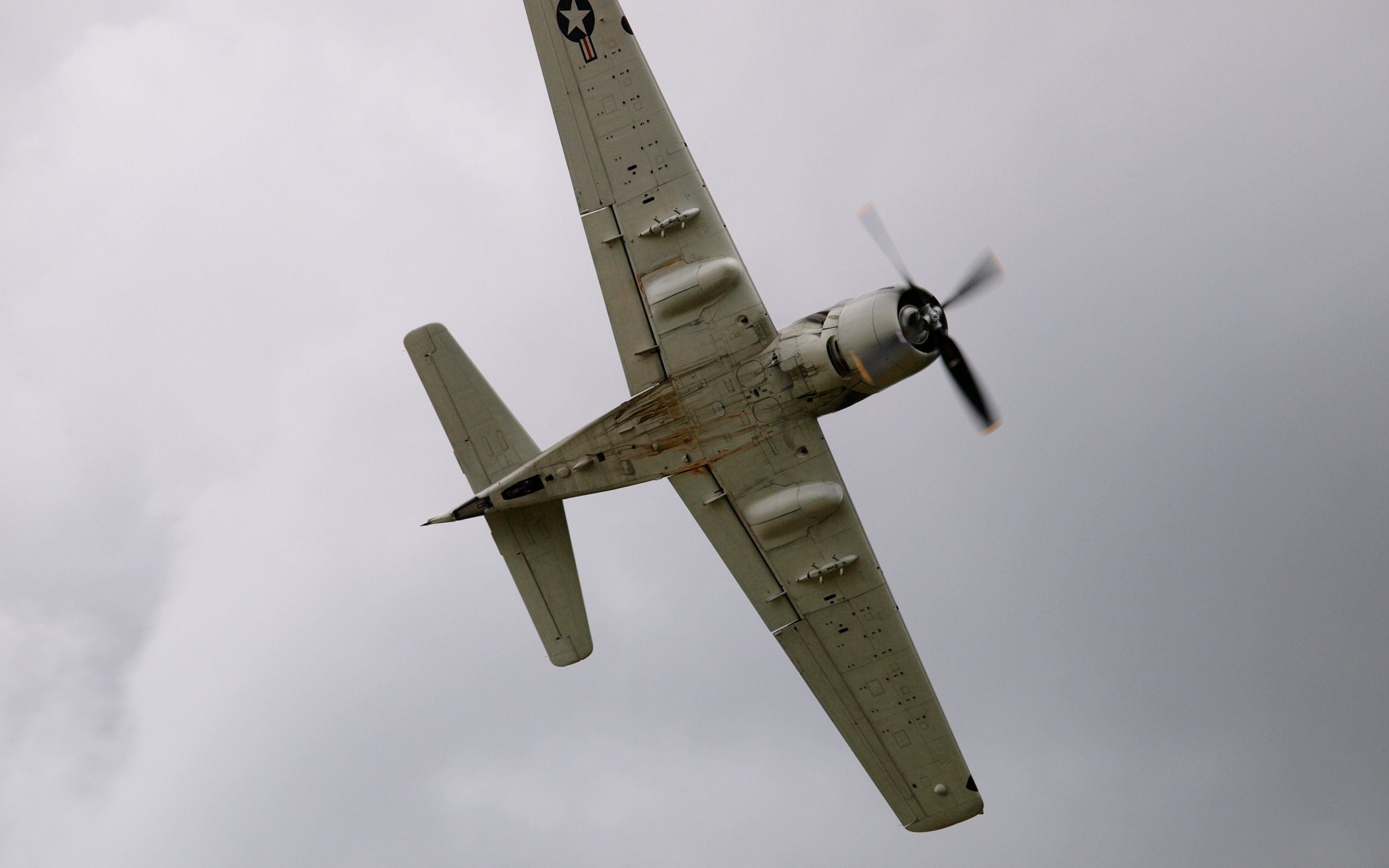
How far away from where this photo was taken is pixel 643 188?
694 inches

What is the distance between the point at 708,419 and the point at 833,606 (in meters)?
3.63

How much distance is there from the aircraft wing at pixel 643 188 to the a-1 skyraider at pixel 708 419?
0.03 metres

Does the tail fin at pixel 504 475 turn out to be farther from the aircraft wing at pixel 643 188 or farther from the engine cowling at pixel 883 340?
the engine cowling at pixel 883 340

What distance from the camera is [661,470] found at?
717 inches

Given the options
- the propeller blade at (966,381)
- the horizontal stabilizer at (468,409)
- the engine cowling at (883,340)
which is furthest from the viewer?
the horizontal stabilizer at (468,409)

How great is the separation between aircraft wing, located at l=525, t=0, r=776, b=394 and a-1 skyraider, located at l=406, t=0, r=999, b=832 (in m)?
0.03

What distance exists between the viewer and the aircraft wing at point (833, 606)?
17.9 m

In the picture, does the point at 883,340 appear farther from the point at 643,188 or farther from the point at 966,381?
the point at 643,188

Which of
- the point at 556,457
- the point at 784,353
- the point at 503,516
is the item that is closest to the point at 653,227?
the point at 784,353

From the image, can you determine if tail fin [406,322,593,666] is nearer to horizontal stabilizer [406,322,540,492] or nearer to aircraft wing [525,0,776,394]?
horizontal stabilizer [406,322,540,492]

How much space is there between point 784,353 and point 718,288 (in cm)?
138

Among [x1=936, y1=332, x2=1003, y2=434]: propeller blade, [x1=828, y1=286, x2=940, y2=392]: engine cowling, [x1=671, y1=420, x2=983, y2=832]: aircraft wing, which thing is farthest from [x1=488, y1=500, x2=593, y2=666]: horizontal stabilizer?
[x1=936, y1=332, x2=1003, y2=434]: propeller blade

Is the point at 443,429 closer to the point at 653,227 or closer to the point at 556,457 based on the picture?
the point at 556,457

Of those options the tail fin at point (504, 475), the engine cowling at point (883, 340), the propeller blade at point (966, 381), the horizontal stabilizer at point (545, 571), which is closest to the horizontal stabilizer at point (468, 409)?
the tail fin at point (504, 475)
